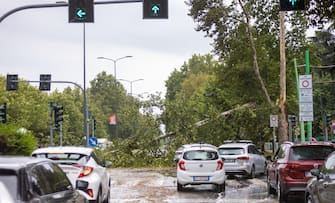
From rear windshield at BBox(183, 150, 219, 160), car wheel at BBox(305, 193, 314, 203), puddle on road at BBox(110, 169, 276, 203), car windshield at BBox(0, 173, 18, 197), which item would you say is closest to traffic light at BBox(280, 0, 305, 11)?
car wheel at BBox(305, 193, 314, 203)

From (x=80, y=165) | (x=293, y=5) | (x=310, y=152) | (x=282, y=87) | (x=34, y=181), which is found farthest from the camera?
(x=282, y=87)

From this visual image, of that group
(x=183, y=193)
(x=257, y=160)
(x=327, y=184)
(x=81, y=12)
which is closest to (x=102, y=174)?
(x=183, y=193)

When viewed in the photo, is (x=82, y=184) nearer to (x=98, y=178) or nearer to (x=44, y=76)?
(x=98, y=178)

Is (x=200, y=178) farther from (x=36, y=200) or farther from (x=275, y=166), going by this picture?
(x=36, y=200)

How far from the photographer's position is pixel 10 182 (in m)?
6.29

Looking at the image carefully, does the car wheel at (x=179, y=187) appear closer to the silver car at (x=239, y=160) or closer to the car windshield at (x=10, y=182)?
the silver car at (x=239, y=160)

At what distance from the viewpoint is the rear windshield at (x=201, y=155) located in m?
19.8

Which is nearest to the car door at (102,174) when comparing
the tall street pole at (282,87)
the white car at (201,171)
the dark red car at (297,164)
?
the dark red car at (297,164)

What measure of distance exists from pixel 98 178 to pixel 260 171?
1546cm

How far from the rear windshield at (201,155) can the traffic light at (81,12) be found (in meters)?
5.72

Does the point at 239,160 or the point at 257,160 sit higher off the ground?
the point at 239,160

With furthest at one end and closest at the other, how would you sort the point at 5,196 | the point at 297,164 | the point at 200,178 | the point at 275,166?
the point at 200,178
the point at 275,166
the point at 297,164
the point at 5,196

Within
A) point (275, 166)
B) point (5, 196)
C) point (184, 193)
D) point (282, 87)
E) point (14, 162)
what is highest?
point (282, 87)

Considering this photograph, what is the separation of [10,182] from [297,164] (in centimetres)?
949
